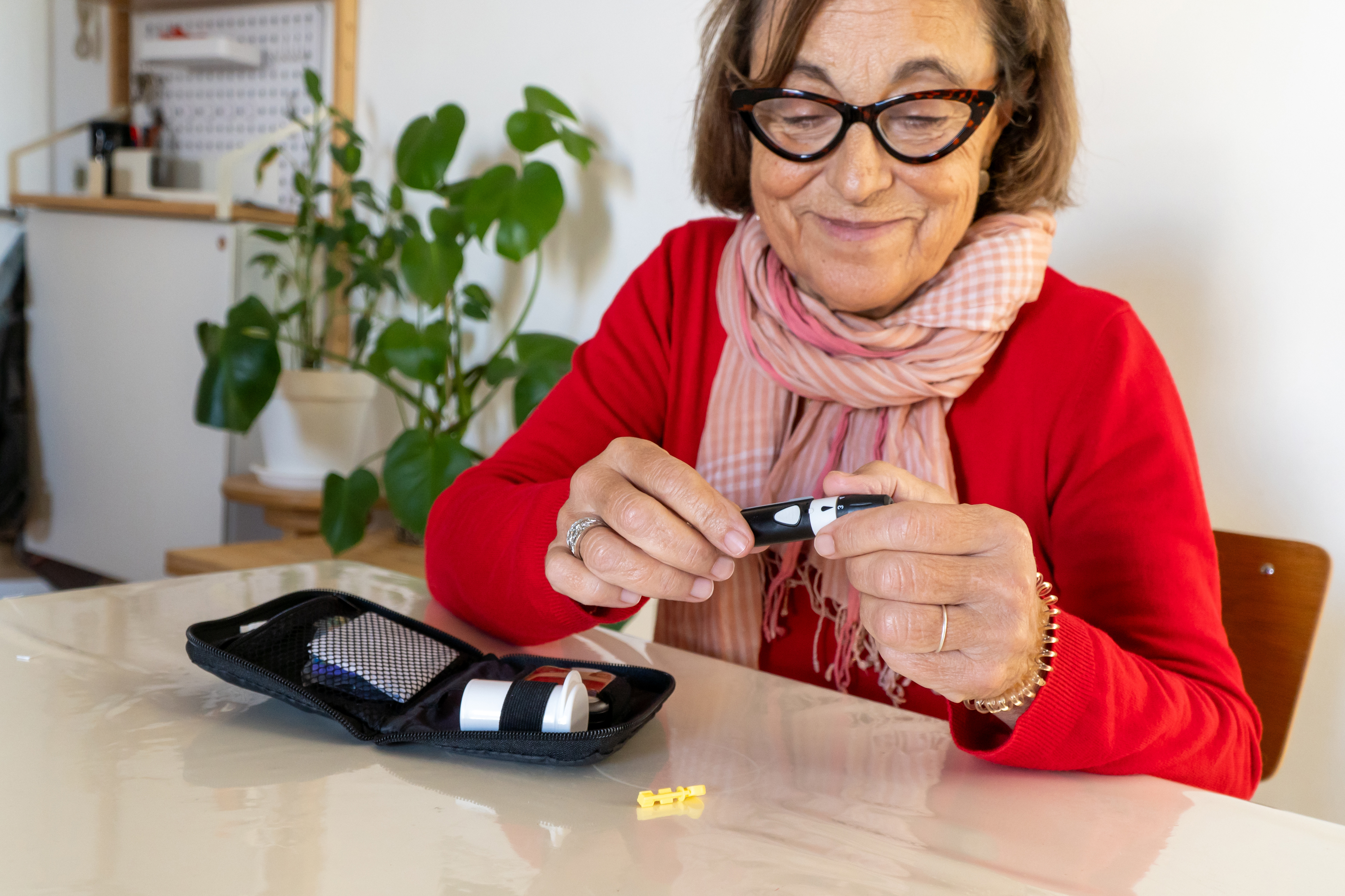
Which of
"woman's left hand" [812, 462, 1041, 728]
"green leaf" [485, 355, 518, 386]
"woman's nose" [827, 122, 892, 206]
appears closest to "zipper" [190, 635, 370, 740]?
"woman's left hand" [812, 462, 1041, 728]

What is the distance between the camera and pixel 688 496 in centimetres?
73

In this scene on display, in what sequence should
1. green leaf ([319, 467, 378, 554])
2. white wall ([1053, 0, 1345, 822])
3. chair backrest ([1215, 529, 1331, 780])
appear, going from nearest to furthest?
chair backrest ([1215, 529, 1331, 780]) < white wall ([1053, 0, 1345, 822]) < green leaf ([319, 467, 378, 554])

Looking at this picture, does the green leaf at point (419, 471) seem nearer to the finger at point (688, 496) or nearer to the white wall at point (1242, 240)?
the white wall at point (1242, 240)

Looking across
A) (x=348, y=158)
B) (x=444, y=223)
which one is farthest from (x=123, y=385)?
(x=444, y=223)

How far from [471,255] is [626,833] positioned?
2.01 meters

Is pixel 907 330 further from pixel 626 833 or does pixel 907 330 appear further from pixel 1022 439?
pixel 626 833

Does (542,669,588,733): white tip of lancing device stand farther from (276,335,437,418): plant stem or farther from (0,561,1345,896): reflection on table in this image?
(276,335,437,418): plant stem

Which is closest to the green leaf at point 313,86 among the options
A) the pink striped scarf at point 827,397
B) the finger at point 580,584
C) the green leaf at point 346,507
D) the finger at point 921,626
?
the green leaf at point 346,507

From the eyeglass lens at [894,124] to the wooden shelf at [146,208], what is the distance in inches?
74.7

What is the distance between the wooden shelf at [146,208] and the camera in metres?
2.56

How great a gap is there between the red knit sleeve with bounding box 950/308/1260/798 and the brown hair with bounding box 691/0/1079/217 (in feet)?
0.69

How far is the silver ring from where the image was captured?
31.1 inches

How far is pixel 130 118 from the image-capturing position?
3225mm

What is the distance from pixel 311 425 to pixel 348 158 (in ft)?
1.97
